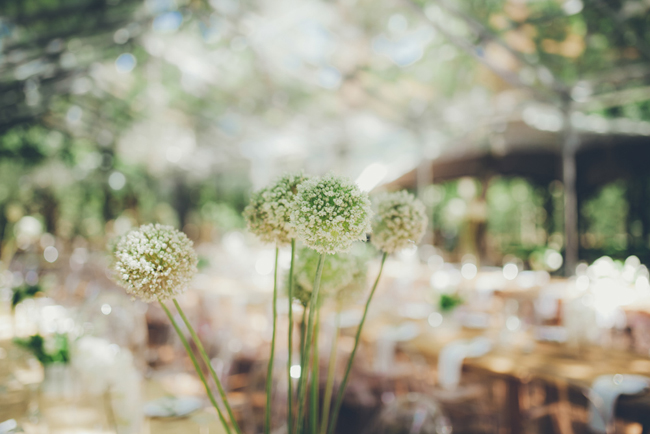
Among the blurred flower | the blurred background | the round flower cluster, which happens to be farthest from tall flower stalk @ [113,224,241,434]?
the blurred flower

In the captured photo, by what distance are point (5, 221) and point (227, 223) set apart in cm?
681

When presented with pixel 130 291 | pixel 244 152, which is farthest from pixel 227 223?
pixel 130 291

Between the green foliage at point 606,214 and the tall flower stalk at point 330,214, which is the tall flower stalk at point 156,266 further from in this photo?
the green foliage at point 606,214

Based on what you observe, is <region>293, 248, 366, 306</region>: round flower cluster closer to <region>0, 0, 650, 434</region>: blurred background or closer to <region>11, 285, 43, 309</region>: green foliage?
<region>0, 0, 650, 434</region>: blurred background

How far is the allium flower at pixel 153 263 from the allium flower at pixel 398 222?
41 centimetres

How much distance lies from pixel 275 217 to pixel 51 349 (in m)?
1.66

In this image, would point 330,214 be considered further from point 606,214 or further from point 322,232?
point 606,214

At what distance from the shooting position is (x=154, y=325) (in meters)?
6.40

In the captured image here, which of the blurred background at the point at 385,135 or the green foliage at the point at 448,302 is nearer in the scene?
the green foliage at the point at 448,302

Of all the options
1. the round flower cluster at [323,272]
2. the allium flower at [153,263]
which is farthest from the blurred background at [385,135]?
the allium flower at [153,263]

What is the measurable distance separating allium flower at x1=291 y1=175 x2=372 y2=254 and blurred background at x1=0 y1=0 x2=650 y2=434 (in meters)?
0.85

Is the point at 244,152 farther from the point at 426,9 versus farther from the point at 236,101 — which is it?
the point at 426,9

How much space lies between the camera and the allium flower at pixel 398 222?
981 mm

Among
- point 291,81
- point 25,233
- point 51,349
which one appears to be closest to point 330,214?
point 51,349
